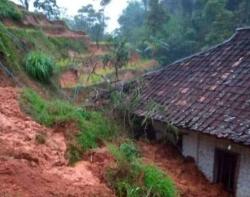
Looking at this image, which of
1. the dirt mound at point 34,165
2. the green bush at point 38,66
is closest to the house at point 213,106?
the green bush at point 38,66

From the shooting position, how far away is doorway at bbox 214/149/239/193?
396 inches

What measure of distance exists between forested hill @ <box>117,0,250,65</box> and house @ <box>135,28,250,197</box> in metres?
20.7

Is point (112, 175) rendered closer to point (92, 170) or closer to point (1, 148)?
point (92, 170)

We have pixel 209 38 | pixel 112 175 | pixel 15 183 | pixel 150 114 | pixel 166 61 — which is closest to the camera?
pixel 15 183

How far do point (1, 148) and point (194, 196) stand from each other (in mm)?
4821

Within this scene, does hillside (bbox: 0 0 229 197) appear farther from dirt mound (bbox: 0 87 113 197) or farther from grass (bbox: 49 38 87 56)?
grass (bbox: 49 38 87 56)

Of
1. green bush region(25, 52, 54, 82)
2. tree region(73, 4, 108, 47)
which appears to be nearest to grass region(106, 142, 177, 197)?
green bush region(25, 52, 54, 82)

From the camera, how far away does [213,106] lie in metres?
10.7

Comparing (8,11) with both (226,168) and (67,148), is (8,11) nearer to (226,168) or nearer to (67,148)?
(67,148)

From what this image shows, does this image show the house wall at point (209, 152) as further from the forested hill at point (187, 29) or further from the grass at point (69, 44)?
the forested hill at point (187, 29)

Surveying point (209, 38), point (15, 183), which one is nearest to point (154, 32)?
point (209, 38)

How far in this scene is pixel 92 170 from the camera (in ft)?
25.8

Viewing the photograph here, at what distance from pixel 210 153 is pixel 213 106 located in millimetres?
1311

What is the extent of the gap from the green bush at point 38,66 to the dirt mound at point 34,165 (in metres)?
2.52
